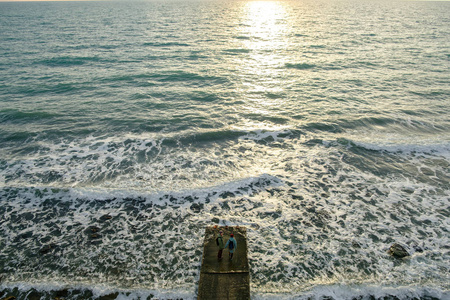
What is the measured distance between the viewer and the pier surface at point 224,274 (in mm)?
9789

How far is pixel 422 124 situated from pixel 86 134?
1114 inches

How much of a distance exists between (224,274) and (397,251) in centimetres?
806

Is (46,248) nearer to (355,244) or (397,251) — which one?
(355,244)

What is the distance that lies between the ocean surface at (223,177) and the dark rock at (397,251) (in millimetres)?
221

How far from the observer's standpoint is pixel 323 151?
18.5 m

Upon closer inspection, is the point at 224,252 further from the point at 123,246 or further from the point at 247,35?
the point at 247,35

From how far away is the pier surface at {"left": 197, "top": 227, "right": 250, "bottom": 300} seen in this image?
9789 mm

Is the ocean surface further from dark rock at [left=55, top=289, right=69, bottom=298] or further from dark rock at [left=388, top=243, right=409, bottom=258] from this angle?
dark rock at [left=388, top=243, right=409, bottom=258]

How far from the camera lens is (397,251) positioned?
11.5 m

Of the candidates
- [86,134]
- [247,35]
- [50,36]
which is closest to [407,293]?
[86,134]

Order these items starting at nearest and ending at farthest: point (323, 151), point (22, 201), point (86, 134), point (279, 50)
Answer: point (22, 201) < point (323, 151) < point (86, 134) < point (279, 50)

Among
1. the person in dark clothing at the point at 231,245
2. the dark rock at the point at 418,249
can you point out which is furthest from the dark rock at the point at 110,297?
the dark rock at the point at 418,249

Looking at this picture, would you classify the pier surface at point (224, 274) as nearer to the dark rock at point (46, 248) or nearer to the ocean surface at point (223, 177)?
the ocean surface at point (223, 177)

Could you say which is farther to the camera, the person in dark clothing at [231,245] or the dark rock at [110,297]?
the person in dark clothing at [231,245]
